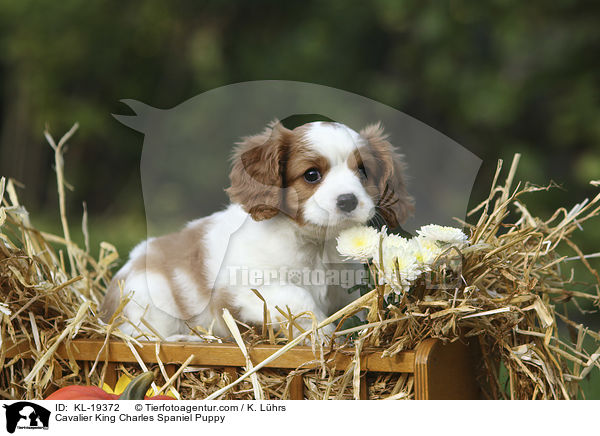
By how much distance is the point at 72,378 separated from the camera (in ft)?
7.49

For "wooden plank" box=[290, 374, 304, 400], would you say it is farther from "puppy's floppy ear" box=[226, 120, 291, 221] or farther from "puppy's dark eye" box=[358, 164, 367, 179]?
"puppy's dark eye" box=[358, 164, 367, 179]

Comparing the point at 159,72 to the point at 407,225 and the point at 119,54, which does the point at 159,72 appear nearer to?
the point at 119,54

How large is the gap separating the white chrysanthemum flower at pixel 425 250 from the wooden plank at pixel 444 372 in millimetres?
242

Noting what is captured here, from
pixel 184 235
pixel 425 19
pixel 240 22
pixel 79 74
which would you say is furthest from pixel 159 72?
pixel 184 235

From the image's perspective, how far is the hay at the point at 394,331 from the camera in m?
2.05

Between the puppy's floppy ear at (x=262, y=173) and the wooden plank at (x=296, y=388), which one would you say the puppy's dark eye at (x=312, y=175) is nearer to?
the puppy's floppy ear at (x=262, y=173)

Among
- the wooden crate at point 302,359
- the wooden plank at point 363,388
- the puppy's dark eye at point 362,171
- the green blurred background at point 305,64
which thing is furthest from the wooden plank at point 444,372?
the green blurred background at point 305,64

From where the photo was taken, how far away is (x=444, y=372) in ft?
6.89

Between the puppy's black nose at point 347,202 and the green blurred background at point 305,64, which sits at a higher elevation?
the green blurred background at point 305,64

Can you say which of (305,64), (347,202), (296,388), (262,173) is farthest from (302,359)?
(305,64)
